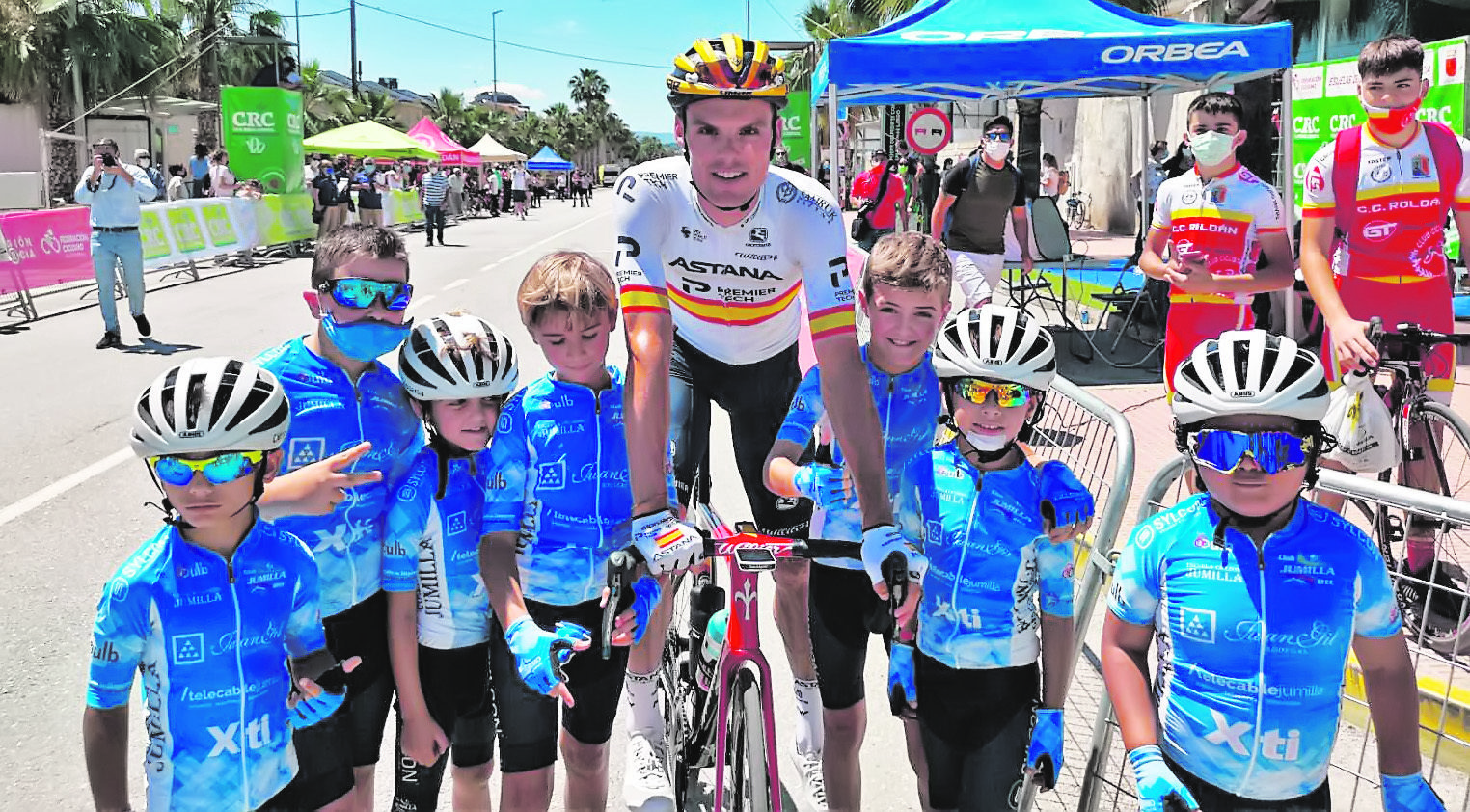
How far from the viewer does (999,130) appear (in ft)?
32.9

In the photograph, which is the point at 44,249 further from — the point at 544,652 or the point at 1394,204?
the point at 1394,204

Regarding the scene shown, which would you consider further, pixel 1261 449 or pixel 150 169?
pixel 150 169

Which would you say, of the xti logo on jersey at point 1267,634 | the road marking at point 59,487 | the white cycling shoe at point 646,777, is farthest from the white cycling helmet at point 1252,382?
the road marking at point 59,487

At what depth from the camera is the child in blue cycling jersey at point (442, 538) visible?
289 centimetres

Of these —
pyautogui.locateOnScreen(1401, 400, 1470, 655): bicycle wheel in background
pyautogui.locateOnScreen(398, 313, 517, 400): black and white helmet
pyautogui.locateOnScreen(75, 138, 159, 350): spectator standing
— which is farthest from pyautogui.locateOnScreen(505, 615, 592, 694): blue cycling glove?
pyautogui.locateOnScreen(75, 138, 159, 350): spectator standing

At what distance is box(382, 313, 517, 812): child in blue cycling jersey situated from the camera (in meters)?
2.89

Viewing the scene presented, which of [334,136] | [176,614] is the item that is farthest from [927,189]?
[334,136]

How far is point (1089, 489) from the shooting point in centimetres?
396

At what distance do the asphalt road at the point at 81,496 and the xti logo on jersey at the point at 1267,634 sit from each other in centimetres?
156

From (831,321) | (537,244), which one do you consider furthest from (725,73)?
(537,244)

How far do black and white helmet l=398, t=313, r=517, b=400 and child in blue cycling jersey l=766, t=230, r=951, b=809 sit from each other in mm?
816

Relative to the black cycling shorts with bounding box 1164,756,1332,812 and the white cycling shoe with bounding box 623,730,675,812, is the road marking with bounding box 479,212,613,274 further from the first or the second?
the black cycling shorts with bounding box 1164,756,1332,812

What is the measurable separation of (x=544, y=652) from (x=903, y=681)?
3.16 ft

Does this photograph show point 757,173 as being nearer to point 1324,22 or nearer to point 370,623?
point 370,623
